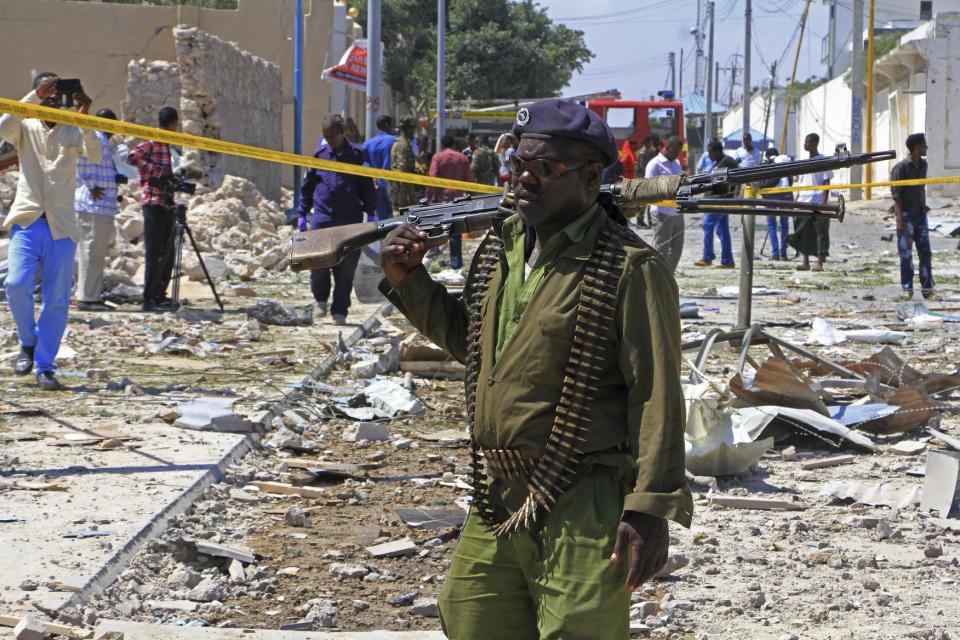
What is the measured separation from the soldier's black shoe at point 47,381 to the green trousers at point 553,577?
19.7ft

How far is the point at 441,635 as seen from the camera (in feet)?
13.7

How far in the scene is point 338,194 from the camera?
11461 millimetres

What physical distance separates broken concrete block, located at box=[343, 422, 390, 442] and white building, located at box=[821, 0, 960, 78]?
5395cm

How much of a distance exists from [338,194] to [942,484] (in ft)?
22.4

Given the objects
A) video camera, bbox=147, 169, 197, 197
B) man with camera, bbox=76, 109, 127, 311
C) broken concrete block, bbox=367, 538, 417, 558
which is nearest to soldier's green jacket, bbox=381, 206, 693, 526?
broken concrete block, bbox=367, 538, 417, 558

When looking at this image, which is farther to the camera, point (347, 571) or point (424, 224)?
Result: point (347, 571)

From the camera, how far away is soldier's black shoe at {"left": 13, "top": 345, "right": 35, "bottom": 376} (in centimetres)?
842

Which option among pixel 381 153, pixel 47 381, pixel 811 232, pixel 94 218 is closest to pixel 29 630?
pixel 47 381

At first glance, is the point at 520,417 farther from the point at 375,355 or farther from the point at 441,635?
the point at 375,355

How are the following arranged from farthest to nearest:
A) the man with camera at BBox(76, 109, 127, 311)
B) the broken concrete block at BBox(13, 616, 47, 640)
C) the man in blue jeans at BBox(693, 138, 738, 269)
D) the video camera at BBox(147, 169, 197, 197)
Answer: the man in blue jeans at BBox(693, 138, 738, 269) → the video camera at BBox(147, 169, 197, 197) → the man with camera at BBox(76, 109, 127, 311) → the broken concrete block at BBox(13, 616, 47, 640)

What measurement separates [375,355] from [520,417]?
735cm

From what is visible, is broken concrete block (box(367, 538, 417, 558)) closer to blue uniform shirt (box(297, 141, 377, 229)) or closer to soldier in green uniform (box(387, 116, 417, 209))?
blue uniform shirt (box(297, 141, 377, 229))

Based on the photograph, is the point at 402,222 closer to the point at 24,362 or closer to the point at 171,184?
the point at 24,362

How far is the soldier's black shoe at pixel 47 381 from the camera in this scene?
8211 millimetres
